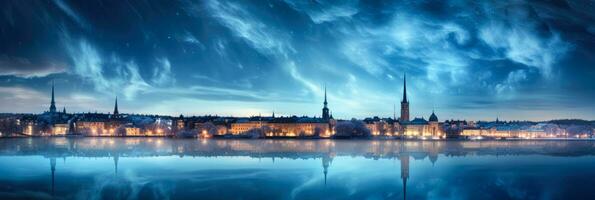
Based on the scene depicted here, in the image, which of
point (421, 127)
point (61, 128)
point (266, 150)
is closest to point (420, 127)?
point (421, 127)

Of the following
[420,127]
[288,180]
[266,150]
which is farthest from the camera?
[420,127]

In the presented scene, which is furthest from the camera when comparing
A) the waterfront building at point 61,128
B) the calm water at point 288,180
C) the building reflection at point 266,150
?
the waterfront building at point 61,128

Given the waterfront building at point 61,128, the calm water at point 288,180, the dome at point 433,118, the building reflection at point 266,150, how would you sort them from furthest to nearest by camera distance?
the dome at point 433,118 < the waterfront building at point 61,128 < the building reflection at point 266,150 < the calm water at point 288,180

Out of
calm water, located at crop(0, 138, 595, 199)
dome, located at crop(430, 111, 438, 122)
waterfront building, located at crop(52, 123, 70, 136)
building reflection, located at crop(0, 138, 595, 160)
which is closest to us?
calm water, located at crop(0, 138, 595, 199)

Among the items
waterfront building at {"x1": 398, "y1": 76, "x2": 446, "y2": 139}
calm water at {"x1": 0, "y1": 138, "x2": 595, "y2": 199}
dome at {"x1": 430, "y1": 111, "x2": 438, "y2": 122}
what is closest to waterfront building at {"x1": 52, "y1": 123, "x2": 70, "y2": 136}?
waterfront building at {"x1": 398, "y1": 76, "x2": 446, "y2": 139}

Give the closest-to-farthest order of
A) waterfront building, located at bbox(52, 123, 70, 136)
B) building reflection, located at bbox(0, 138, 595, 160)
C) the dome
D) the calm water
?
the calm water, building reflection, located at bbox(0, 138, 595, 160), waterfront building, located at bbox(52, 123, 70, 136), the dome

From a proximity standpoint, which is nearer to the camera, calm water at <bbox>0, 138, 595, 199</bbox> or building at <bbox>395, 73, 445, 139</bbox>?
calm water at <bbox>0, 138, 595, 199</bbox>

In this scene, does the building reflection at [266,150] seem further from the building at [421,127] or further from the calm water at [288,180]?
the building at [421,127]

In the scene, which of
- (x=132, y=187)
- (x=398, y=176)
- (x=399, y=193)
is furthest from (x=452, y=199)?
(x=132, y=187)

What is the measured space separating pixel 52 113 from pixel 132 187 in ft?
617

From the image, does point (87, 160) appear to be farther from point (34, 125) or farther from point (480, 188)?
point (34, 125)

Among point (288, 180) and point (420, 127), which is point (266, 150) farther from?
point (420, 127)

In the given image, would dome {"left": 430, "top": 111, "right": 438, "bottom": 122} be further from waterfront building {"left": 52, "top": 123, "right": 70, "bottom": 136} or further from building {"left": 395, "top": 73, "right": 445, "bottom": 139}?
waterfront building {"left": 52, "top": 123, "right": 70, "bottom": 136}

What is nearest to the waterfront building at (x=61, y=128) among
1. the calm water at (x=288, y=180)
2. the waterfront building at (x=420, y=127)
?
the waterfront building at (x=420, y=127)
